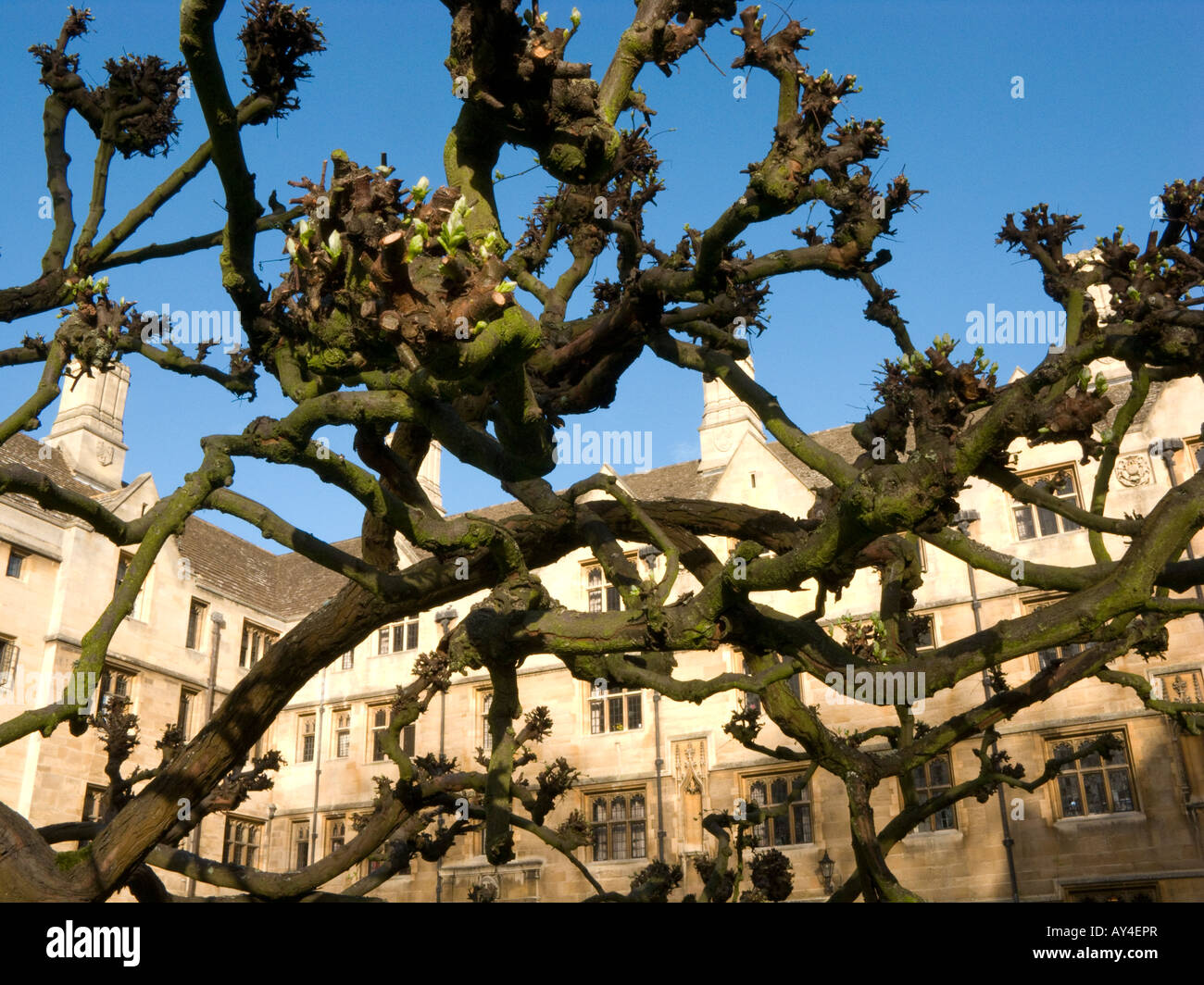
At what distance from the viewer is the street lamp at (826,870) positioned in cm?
2053

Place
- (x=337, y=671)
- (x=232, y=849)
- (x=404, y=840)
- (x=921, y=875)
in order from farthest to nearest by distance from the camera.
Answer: (x=337, y=671) < (x=232, y=849) < (x=921, y=875) < (x=404, y=840)

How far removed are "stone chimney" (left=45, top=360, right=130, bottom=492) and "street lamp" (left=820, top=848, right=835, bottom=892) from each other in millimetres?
20390

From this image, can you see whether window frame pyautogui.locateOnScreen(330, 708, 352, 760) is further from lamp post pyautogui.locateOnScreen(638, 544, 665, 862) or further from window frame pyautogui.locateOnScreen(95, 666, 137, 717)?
lamp post pyautogui.locateOnScreen(638, 544, 665, 862)

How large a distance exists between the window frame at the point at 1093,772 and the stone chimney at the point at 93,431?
78.7 ft

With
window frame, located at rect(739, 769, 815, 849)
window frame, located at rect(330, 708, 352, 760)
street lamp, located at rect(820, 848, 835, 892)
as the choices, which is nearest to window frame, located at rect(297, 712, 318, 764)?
window frame, located at rect(330, 708, 352, 760)

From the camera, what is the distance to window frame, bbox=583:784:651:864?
2348cm

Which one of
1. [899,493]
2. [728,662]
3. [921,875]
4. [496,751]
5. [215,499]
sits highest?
[728,662]

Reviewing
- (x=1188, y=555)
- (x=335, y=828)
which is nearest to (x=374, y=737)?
(x=335, y=828)

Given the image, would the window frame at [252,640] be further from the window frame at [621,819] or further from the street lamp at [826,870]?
the street lamp at [826,870]
